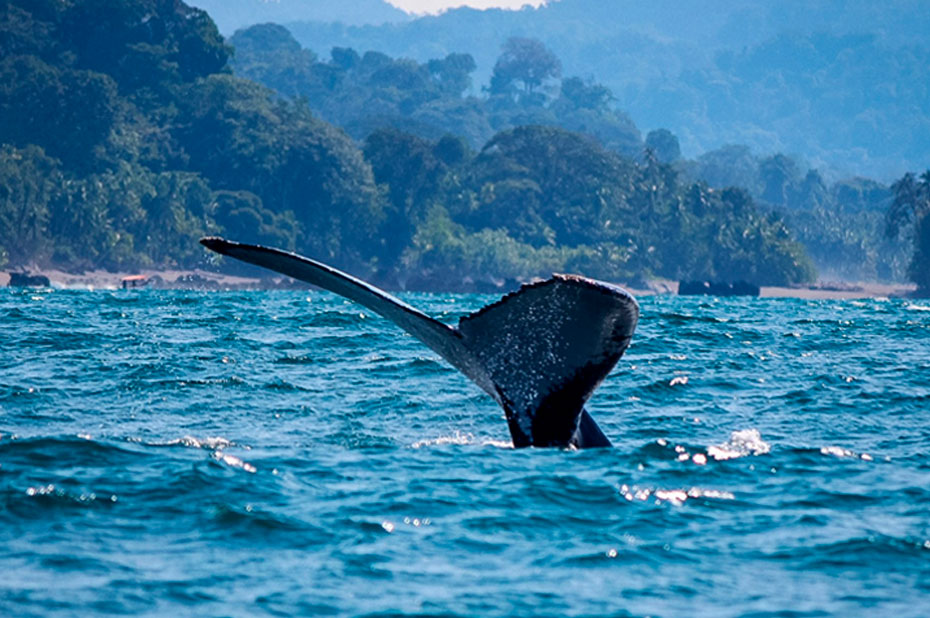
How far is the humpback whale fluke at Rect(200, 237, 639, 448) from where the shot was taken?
21.3 feet

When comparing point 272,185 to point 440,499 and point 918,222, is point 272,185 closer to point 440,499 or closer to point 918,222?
point 918,222

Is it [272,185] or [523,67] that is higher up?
[523,67]

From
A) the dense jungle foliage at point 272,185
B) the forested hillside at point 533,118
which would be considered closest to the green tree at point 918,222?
the dense jungle foliage at point 272,185

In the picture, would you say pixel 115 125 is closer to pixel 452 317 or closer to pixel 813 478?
pixel 452 317

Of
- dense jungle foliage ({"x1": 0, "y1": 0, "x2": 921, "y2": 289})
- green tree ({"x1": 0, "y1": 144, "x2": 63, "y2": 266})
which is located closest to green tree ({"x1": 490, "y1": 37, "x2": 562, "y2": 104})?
dense jungle foliage ({"x1": 0, "y1": 0, "x2": 921, "y2": 289})

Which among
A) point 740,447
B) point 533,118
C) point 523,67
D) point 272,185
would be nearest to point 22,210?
point 272,185

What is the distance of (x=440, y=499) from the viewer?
7977 mm

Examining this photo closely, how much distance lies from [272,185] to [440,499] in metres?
79.8

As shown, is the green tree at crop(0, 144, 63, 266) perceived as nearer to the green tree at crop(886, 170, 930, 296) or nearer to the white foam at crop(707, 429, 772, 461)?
the green tree at crop(886, 170, 930, 296)

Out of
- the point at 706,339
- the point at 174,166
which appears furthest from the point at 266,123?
the point at 706,339

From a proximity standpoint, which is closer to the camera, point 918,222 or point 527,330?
point 527,330

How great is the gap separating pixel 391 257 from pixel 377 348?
227 ft

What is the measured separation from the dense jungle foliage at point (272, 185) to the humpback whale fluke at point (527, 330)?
70539mm

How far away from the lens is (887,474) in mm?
9219
